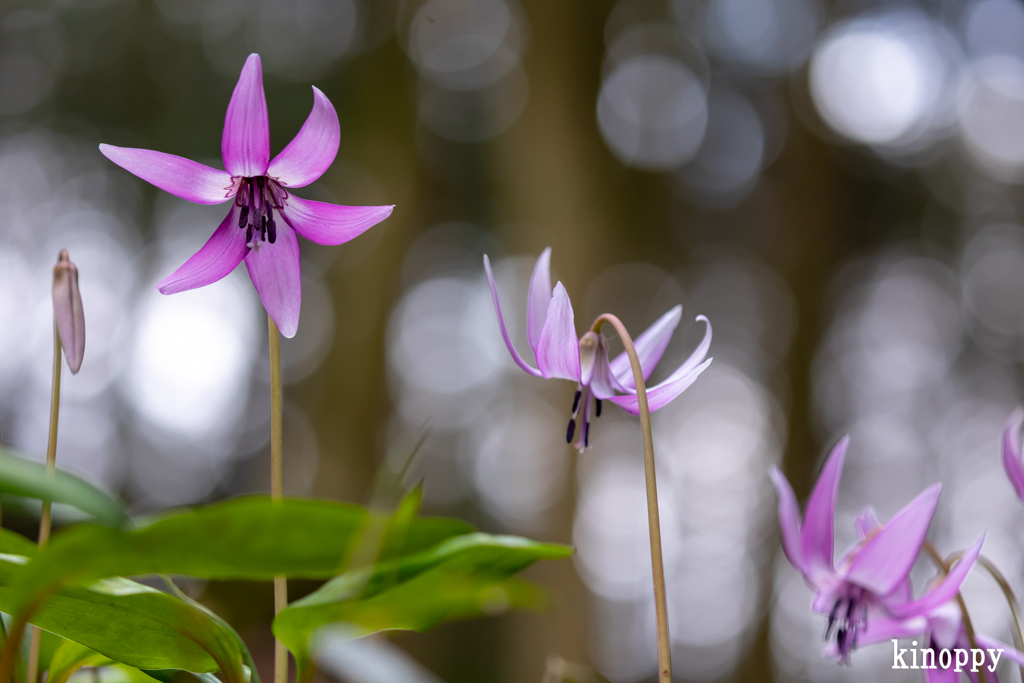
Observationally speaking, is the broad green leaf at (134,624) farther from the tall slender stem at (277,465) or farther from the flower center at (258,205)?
the flower center at (258,205)

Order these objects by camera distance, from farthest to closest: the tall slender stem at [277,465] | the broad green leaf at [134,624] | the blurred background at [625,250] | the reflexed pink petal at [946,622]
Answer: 1. the blurred background at [625,250]
2. the reflexed pink petal at [946,622]
3. the tall slender stem at [277,465]
4. the broad green leaf at [134,624]

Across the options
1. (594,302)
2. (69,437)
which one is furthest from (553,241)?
(69,437)

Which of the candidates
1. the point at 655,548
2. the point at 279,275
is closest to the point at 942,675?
the point at 655,548

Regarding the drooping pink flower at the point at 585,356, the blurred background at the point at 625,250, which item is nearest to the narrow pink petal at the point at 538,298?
the drooping pink flower at the point at 585,356

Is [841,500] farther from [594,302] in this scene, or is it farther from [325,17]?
[325,17]

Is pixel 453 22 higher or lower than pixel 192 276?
higher

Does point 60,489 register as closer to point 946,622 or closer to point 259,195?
point 259,195
